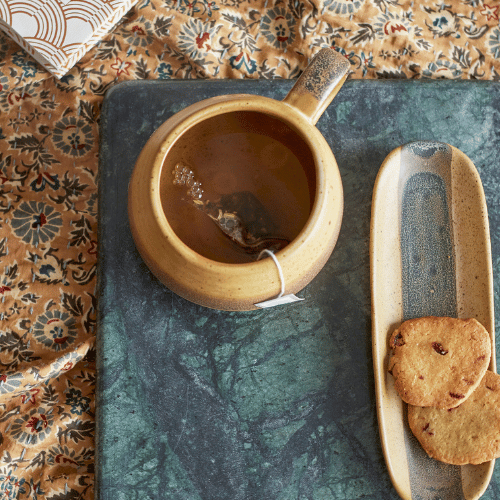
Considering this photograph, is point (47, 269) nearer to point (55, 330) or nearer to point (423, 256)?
point (55, 330)

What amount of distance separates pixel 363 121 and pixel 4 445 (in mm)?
768

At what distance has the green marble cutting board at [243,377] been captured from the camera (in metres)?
0.67

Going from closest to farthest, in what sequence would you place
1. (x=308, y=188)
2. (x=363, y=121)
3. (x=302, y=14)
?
(x=308, y=188), (x=363, y=121), (x=302, y=14)

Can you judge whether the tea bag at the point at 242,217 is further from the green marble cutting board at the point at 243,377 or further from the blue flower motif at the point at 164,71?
the blue flower motif at the point at 164,71

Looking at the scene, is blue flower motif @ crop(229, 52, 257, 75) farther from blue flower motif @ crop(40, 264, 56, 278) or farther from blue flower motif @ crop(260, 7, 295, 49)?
blue flower motif @ crop(40, 264, 56, 278)

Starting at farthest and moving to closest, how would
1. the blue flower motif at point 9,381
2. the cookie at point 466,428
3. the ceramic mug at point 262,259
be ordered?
1. the blue flower motif at point 9,381
2. the cookie at point 466,428
3. the ceramic mug at point 262,259

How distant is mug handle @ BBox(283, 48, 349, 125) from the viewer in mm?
553

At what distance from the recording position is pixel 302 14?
84 centimetres

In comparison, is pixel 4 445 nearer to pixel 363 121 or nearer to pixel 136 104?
pixel 136 104

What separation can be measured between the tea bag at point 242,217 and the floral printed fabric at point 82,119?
0.27 meters

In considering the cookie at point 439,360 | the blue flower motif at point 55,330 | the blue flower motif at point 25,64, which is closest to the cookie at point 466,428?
the cookie at point 439,360

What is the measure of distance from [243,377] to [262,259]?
236 millimetres

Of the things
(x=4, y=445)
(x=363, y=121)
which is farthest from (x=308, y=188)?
(x=4, y=445)

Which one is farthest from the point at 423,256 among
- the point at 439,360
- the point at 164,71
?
the point at 164,71
